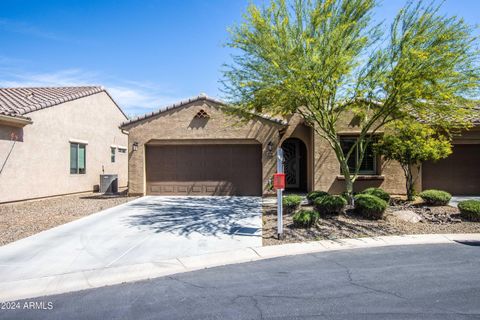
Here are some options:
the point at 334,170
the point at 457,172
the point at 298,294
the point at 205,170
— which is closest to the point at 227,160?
the point at 205,170

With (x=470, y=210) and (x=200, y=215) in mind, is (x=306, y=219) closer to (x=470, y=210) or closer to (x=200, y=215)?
(x=200, y=215)

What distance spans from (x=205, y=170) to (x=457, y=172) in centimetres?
1185

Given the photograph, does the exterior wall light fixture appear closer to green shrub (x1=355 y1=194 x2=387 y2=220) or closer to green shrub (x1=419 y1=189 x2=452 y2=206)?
green shrub (x1=355 y1=194 x2=387 y2=220)

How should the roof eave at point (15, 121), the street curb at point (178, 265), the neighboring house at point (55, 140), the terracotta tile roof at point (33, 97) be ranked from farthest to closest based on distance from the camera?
the terracotta tile roof at point (33, 97)
the neighboring house at point (55, 140)
the roof eave at point (15, 121)
the street curb at point (178, 265)

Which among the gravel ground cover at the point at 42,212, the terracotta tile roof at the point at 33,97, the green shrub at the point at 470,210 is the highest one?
the terracotta tile roof at the point at 33,97

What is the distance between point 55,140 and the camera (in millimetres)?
15414

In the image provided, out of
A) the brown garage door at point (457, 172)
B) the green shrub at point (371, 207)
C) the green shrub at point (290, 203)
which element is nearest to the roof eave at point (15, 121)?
the green shrub at point (290, 203)

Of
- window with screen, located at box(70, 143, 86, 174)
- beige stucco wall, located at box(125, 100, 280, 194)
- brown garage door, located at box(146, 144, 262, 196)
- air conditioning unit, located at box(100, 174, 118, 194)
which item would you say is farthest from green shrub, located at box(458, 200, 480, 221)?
window with screen, located at box(70, 143, 86, 174)

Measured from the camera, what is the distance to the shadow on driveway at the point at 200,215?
29.5 feet

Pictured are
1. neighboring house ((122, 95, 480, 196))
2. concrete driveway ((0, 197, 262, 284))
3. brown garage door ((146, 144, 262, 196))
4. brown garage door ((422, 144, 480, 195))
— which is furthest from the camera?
brown garage door ((146, 144, 262, 196))

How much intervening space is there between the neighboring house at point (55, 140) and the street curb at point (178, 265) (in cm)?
922

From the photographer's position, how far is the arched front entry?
17750mm

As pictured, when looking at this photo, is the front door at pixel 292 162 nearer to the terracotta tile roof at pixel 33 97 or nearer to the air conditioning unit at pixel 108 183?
the air conditioning unit at pixel 108 183

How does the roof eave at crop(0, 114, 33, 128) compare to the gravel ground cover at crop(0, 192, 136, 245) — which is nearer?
the gravel ground cover at crop(0, 192, 136, 245)
